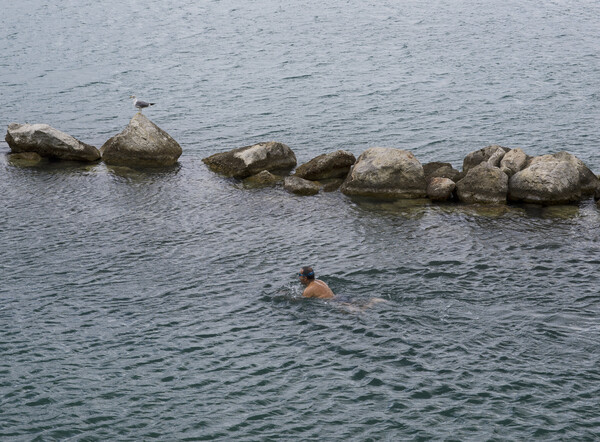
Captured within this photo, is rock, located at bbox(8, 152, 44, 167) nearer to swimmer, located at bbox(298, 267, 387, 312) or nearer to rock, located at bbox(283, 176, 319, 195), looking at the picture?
rock, located at bbox(283, 176, 319, 195)

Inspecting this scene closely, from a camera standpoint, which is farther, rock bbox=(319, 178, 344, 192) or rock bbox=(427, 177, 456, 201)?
rock bbox=(319, 178, 344, 192)

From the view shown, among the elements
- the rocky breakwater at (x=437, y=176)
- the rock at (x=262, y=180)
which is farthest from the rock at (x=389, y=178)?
the rock at (x=262, y=180)

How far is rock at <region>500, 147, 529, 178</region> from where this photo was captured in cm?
3931

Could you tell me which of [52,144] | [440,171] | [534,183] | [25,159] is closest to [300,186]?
[440,171]

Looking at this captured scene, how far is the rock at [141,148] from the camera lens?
4612 centimetres

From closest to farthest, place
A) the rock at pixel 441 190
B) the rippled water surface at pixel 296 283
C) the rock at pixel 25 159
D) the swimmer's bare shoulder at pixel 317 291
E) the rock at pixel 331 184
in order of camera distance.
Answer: the rippled water surface at pixel 296 283 < the swimmer's bare shoulder at pixel 317 291 < the rock at pixel 441 190 < the rock at pixel 331 184 < the rock at pixel 25 159


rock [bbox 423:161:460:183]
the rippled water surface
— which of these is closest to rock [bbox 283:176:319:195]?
the rippled water surface

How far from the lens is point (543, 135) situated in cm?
4953

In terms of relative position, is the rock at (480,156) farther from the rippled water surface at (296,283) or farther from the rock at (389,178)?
the rock at (389,178)

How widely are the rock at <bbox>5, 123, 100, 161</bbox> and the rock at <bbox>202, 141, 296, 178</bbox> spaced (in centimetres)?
905

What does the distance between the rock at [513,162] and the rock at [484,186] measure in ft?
4.14

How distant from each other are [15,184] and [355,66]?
41.2 meters

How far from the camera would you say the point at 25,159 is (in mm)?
47312

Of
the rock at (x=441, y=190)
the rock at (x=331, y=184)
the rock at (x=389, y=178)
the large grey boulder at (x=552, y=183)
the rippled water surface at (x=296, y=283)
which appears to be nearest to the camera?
the rippled water surface at (x=296, y=283)
